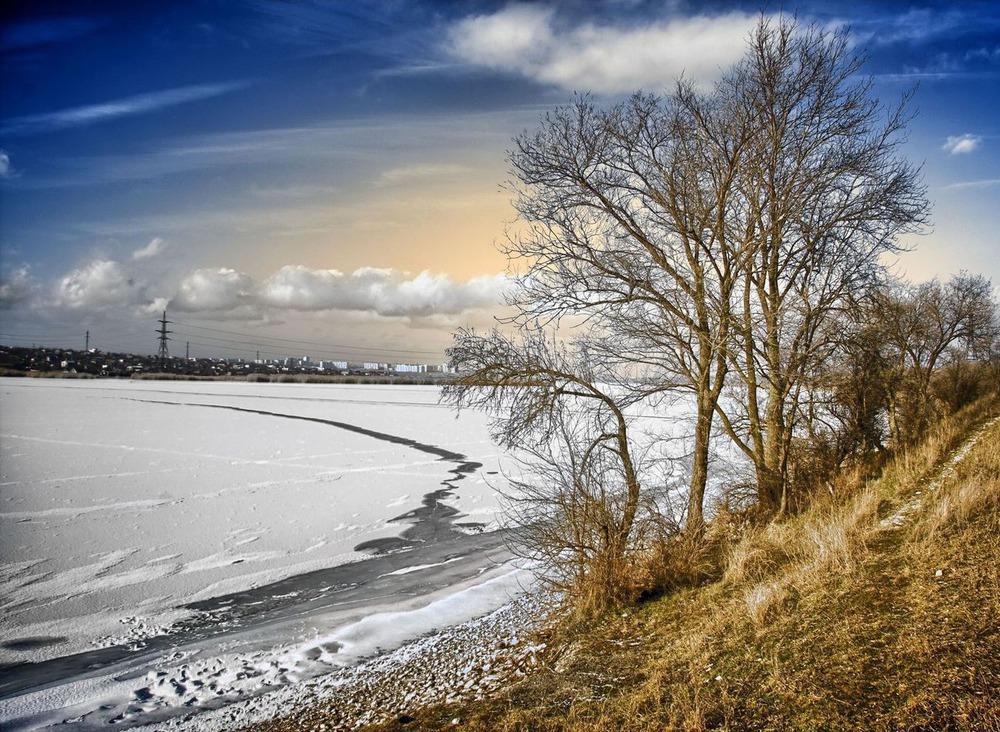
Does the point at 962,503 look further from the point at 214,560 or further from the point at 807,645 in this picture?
the point at 214,560

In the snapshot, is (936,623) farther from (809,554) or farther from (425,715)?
(425,715)

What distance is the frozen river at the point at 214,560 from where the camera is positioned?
270 inches

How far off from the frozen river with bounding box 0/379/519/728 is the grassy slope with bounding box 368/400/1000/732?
2.81 meters

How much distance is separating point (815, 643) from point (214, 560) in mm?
9221

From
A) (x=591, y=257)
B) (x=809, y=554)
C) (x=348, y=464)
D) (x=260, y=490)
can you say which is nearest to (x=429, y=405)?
(x=348, y=464)

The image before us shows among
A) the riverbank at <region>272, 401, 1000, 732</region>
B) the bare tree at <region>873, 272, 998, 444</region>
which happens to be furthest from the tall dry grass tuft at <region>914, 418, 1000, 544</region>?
the bare tree at <region>873, 272, 998, 444</region>

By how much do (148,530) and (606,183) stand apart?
1077 centimetres

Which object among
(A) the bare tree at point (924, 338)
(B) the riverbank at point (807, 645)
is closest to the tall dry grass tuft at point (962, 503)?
(B) the riverbank at point (807, 645)

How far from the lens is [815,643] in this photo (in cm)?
503

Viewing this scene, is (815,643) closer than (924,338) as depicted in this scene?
Yes

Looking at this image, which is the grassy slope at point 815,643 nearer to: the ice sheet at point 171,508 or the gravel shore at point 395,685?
the gravel shore at point 395,685

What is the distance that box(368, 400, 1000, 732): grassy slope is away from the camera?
410 centimetres

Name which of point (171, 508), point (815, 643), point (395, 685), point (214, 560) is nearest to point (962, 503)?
point (815, 643)

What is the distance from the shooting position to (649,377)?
10.2 metres
